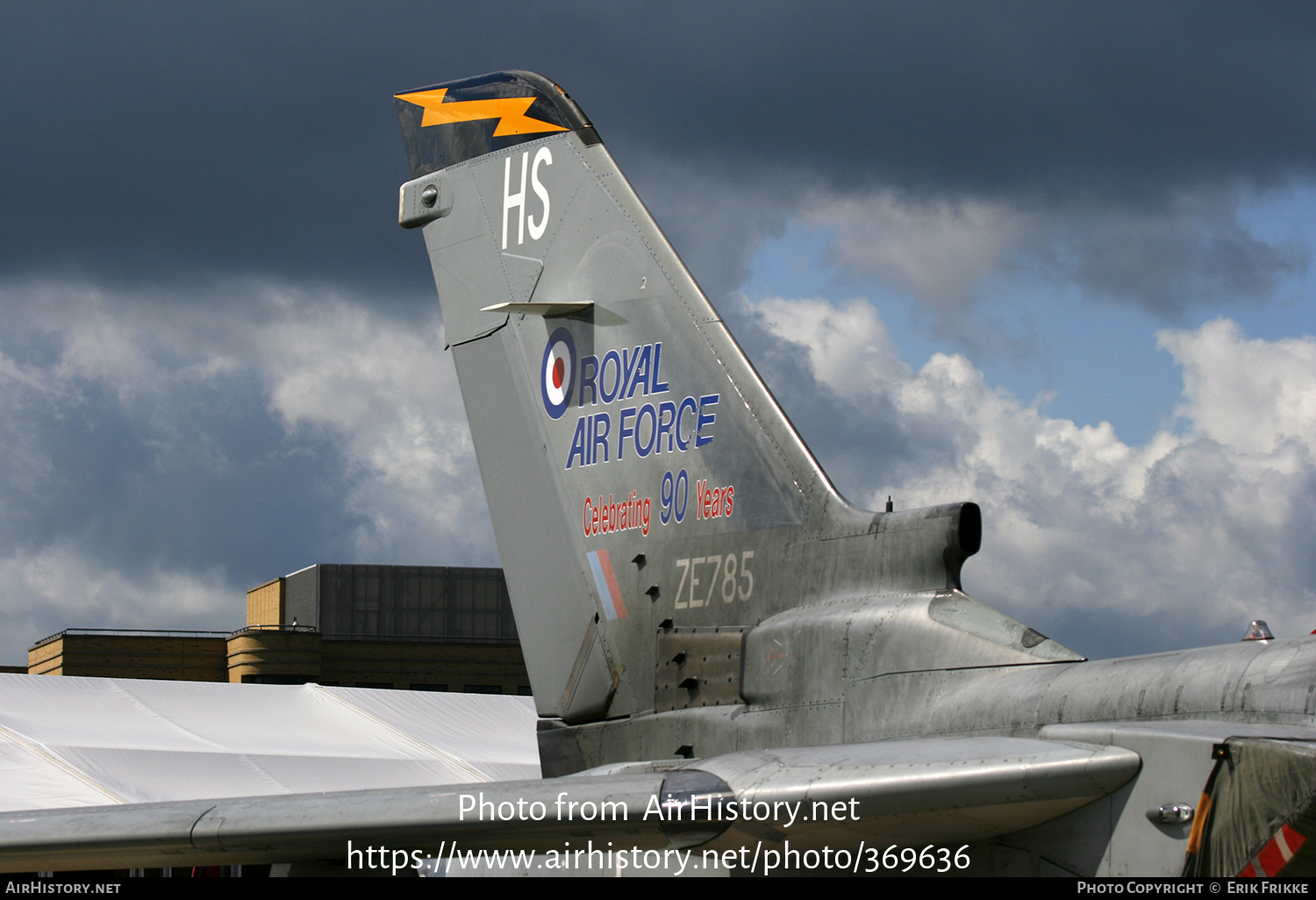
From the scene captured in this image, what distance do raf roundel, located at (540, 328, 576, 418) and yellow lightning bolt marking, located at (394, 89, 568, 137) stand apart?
1.23m

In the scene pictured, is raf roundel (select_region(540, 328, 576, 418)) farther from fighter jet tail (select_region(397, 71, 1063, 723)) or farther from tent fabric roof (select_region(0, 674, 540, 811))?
tent fabric roof (select_region(0, 674, 540, 811))

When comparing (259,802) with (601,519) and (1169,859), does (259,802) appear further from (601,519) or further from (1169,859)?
(1169,859)

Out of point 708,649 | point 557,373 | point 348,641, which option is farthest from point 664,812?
point 348,641

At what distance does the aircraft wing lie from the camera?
13.3 ft

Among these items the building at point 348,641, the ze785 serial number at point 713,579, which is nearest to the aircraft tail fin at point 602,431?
the ze785 serial number at point 713,579

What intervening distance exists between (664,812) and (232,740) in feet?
48.6

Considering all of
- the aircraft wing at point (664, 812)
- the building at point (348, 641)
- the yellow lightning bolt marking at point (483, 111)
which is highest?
the building at point (348, 641)

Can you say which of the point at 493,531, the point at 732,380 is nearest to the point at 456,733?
the point at 493,531

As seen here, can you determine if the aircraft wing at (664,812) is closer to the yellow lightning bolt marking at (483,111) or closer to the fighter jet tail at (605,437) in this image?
the fighter jet tail at (605,437)

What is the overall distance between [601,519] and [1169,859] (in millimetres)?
3726

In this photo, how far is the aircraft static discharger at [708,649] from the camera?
4023 mm

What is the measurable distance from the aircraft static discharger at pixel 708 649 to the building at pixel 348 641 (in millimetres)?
31483

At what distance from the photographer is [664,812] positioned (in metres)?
4.34

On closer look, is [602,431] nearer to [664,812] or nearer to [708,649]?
[708,649]
